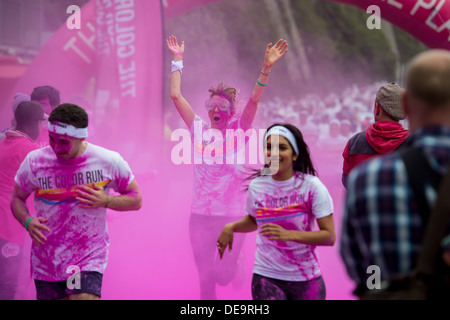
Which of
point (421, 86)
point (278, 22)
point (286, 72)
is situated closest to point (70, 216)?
point (421, 86)

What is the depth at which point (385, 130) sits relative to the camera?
3.98m

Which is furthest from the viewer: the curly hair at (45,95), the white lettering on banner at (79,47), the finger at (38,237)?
the white lettering on banner at (79,47)

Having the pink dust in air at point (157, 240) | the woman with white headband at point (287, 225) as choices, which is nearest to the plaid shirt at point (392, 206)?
the woman with white headband at point (287, 225)

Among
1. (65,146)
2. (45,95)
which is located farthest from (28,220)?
(45,95)

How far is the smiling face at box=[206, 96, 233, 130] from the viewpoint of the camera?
15.3 feet

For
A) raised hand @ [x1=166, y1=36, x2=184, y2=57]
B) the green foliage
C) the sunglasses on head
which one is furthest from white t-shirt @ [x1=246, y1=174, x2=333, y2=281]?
the green foliage

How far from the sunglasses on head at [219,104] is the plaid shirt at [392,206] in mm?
2824

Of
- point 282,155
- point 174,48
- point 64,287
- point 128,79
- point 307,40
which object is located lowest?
point 64,287

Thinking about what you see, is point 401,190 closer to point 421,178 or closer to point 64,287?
point 421,178

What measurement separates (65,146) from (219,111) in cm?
154

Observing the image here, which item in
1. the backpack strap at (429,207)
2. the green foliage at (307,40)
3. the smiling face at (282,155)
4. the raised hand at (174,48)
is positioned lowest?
the backpack strap at (429,207)

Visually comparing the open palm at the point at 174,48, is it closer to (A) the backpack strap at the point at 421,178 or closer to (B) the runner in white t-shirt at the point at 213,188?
(B) the runner in white t-shirt at the point at 213,188

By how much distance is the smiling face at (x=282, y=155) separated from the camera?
135 inches

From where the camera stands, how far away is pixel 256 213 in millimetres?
3467
